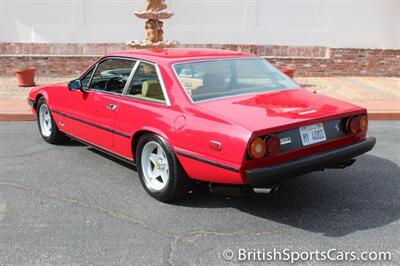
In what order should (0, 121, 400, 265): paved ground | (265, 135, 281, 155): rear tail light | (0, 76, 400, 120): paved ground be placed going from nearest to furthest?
(0, 121, 400, 265): paved ground
(265, 135, 281, 155): rear tail light
(0, 76, 400, 120): paved ground

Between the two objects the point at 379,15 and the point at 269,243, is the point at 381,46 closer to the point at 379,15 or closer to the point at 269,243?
the point at 379,15

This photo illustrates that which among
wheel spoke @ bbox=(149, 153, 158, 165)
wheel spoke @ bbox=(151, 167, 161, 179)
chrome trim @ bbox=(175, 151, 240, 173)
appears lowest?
wheel spoke @ bbox=(151, 167, 161, 179)

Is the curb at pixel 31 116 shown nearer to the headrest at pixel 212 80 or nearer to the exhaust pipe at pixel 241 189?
the headrest at pixel 212 80

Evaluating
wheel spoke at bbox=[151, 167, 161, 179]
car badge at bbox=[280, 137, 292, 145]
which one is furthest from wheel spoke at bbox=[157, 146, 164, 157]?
car badge at bbox=[280, 137, 292, 145]

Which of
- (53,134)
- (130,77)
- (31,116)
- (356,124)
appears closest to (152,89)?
(130,77)

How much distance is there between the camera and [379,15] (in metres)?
13.3

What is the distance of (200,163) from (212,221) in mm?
504

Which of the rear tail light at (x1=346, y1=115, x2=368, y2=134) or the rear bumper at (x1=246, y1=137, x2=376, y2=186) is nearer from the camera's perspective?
the rear bumper at (x1=246, y1=137, x2=376, y2=186)

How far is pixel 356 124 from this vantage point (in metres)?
4.10

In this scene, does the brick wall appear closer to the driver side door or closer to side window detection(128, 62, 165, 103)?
the driver side door

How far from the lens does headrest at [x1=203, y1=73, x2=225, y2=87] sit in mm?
4336

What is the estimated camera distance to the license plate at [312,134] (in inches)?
147

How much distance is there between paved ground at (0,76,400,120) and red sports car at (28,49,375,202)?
3.72m

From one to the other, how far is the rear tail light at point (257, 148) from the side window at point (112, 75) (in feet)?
6.15
